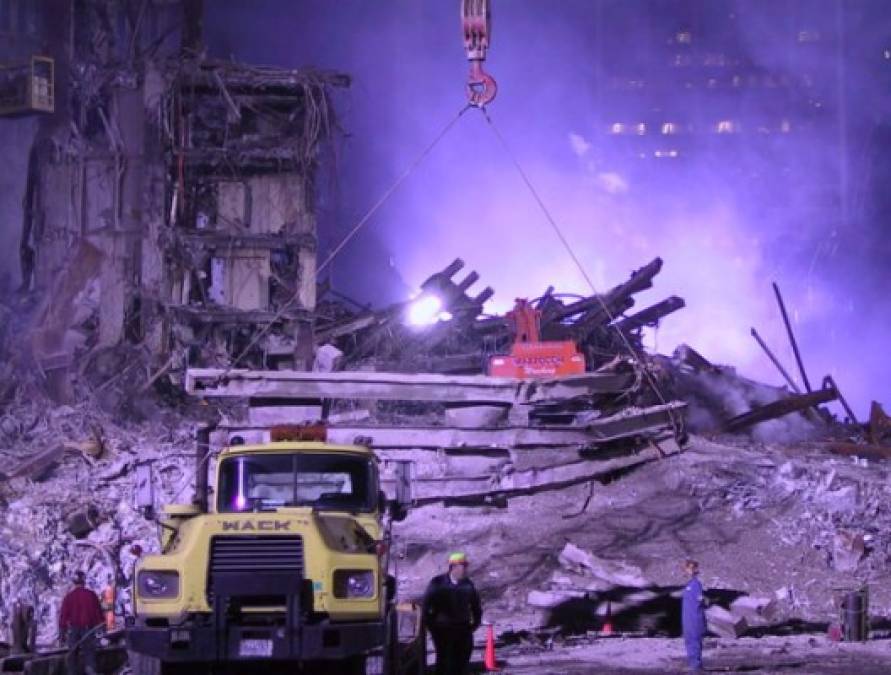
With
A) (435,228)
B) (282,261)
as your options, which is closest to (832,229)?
(435,228)

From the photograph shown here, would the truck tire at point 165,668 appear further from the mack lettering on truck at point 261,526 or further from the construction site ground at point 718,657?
the construction site ground at point 718,657

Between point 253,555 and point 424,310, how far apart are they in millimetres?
20558

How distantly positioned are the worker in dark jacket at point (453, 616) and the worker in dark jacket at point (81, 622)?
3.87 metres

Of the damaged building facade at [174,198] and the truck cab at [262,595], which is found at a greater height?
the damaged building facade at [174,198]

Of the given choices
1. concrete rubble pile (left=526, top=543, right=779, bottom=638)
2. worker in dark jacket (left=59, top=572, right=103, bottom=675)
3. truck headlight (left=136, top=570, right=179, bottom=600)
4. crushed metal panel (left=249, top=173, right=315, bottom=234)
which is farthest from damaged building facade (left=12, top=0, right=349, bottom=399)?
truck headlight (left=136, top=570, right=179, bottom=600)

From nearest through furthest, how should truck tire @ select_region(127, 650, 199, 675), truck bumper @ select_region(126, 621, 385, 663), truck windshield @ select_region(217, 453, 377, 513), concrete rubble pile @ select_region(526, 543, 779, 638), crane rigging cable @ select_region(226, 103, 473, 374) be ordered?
truck bumper @ select_region(126, 621, 385, 663), truck tire @ select_region(127, 650, 199, 675), truck windshield @ select_region(217, 453, 377, 513), concrete rubble pile @ select_region(526, 543, 779, 638), crane rigging cable @ select_region(226, 103, 473, 374)

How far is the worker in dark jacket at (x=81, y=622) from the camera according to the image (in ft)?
46.5

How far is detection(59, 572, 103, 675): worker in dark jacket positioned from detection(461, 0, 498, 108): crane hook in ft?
27.4

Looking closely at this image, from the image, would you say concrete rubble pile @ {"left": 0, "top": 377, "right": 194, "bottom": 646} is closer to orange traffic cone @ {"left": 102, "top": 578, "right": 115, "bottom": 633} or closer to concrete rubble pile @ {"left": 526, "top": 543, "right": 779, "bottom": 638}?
orange traffic cone @ {"left": 102, "top": 578, "right": 115, "bottom": 633}

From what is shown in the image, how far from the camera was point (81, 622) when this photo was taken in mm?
14680

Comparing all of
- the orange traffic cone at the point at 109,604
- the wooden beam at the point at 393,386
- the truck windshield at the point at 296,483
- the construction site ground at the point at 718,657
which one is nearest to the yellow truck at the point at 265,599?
the truck windshield at the point at 296,483

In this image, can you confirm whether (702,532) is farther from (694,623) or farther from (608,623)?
(694,623)

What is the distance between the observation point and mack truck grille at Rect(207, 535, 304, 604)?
10742 millimetres

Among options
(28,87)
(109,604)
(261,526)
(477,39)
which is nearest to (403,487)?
(261,526)
